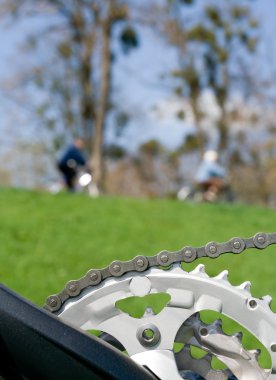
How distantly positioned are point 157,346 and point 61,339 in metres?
0.31

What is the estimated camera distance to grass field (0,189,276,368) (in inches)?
444

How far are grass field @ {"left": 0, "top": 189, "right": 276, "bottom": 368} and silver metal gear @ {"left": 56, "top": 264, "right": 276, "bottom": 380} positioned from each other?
269 inches

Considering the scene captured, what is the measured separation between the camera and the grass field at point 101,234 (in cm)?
1129

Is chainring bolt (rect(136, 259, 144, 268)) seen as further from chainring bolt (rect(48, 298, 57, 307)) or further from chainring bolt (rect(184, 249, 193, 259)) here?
chainring bolt (rect(48, 298, 57, 307))

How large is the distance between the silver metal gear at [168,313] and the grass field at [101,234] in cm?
684

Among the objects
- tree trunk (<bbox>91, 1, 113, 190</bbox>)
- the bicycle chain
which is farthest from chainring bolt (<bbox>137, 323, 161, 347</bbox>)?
tree trunk (<bbox>91, 1, 113, 190</bbox>)

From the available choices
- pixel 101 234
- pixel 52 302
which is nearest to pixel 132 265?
pixel 52 302

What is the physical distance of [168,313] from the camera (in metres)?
2.74

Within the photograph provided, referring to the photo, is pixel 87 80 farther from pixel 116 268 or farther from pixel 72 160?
pixel 116 268

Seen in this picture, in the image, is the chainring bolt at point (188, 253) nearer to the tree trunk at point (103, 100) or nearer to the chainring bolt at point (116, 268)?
the chainring bolt at point (116, 268)

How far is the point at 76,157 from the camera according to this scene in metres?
→ 22.6

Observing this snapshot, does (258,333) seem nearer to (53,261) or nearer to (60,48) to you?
(53,261)

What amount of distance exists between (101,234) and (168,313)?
11055mm

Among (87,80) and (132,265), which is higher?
(132,265)
